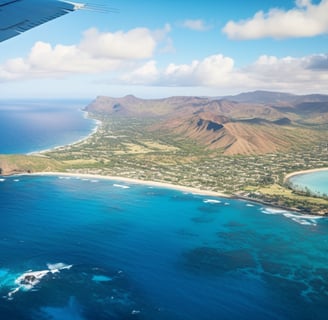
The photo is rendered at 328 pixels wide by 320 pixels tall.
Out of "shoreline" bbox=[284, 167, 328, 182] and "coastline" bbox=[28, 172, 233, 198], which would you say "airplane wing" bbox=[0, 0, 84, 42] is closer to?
"coastline" bbox=[28, 172, 233, 198]

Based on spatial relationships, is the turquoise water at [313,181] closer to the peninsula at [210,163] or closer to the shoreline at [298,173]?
the shoreline at [298,173]

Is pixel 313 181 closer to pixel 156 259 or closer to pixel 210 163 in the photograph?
pixel 210 163

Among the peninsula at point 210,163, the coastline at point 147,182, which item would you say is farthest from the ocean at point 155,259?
the peninsula at point 210,163

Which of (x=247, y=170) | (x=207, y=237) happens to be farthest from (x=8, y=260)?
(x=247, y=170)

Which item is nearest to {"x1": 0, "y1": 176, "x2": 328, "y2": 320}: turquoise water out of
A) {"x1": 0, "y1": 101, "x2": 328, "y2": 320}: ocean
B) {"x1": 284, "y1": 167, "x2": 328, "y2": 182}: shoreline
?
{"x1": 0, "y1": 101, "x2": 328, "y2": 320}: ocean

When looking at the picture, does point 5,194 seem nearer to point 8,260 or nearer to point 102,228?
point 102,228

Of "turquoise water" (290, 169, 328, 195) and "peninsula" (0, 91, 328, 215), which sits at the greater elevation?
"peninsula" (0, 91, 328, 215)
